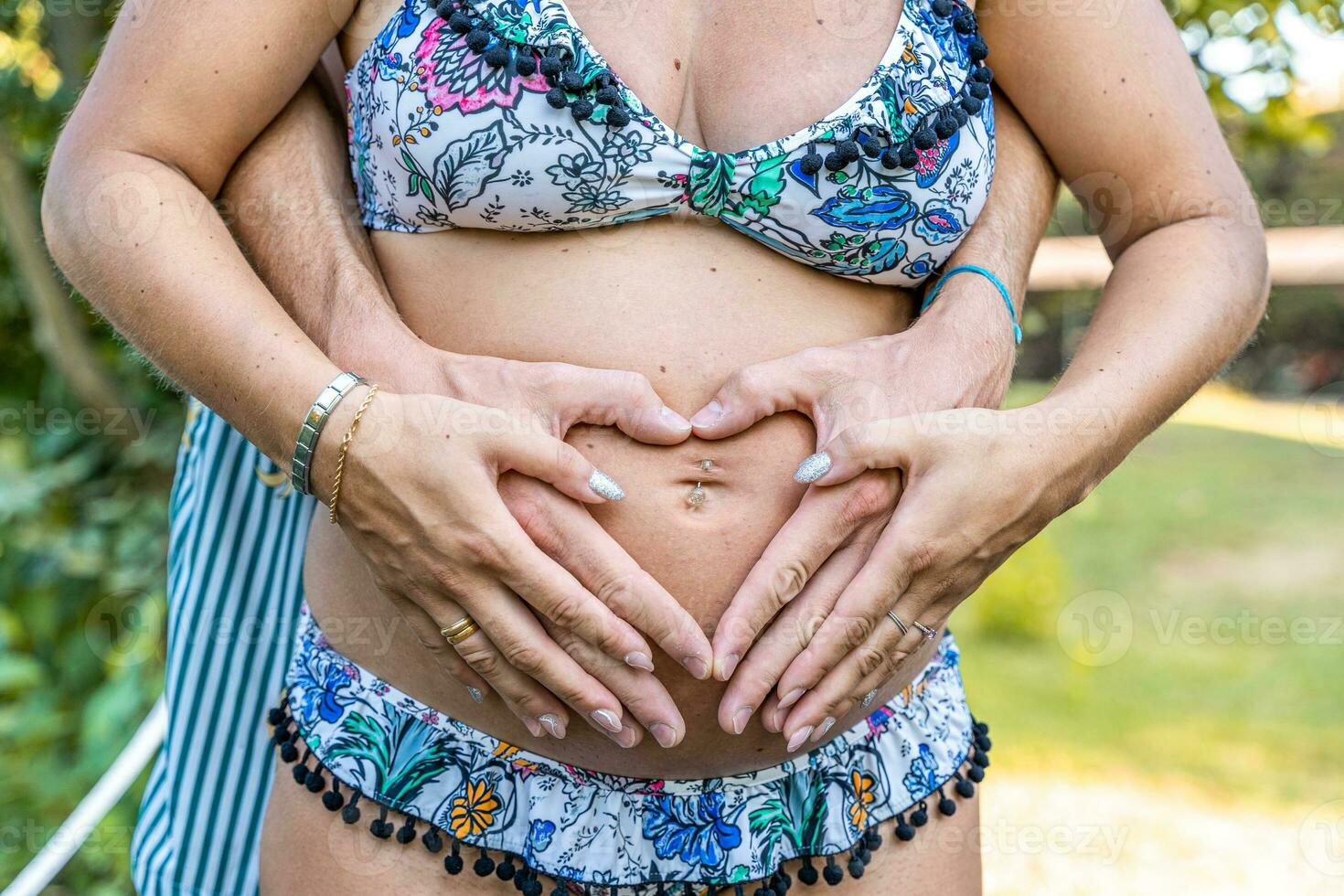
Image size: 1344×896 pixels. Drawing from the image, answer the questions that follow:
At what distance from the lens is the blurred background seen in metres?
2.77

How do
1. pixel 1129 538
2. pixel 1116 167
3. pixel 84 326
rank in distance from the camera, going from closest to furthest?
1. pixel 1116 167
2. pixel 84 326
3. pixel 1129 538

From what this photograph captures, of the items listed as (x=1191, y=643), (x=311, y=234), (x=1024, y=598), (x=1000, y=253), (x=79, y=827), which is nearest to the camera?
(x=311, y=234)

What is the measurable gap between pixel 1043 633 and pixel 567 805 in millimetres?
4494

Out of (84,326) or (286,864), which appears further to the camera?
(84,326)

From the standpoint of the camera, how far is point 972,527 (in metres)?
1.09

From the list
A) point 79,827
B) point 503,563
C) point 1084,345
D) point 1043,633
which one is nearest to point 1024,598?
point 1043,633

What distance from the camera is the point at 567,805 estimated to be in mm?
1163

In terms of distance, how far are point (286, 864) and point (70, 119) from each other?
84cm

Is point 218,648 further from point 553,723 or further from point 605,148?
point 605,148

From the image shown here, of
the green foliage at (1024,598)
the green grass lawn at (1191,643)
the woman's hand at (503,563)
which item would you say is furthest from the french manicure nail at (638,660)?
the green foliage at (1024,598)

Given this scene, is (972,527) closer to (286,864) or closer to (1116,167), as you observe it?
(1116,167)

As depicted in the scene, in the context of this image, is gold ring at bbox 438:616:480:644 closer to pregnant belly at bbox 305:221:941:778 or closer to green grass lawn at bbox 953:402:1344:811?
pregnant belly at bbox 305:221:941:778

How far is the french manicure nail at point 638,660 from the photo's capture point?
1055mm

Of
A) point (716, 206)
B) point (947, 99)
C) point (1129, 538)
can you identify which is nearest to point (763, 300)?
point (716, 206)
